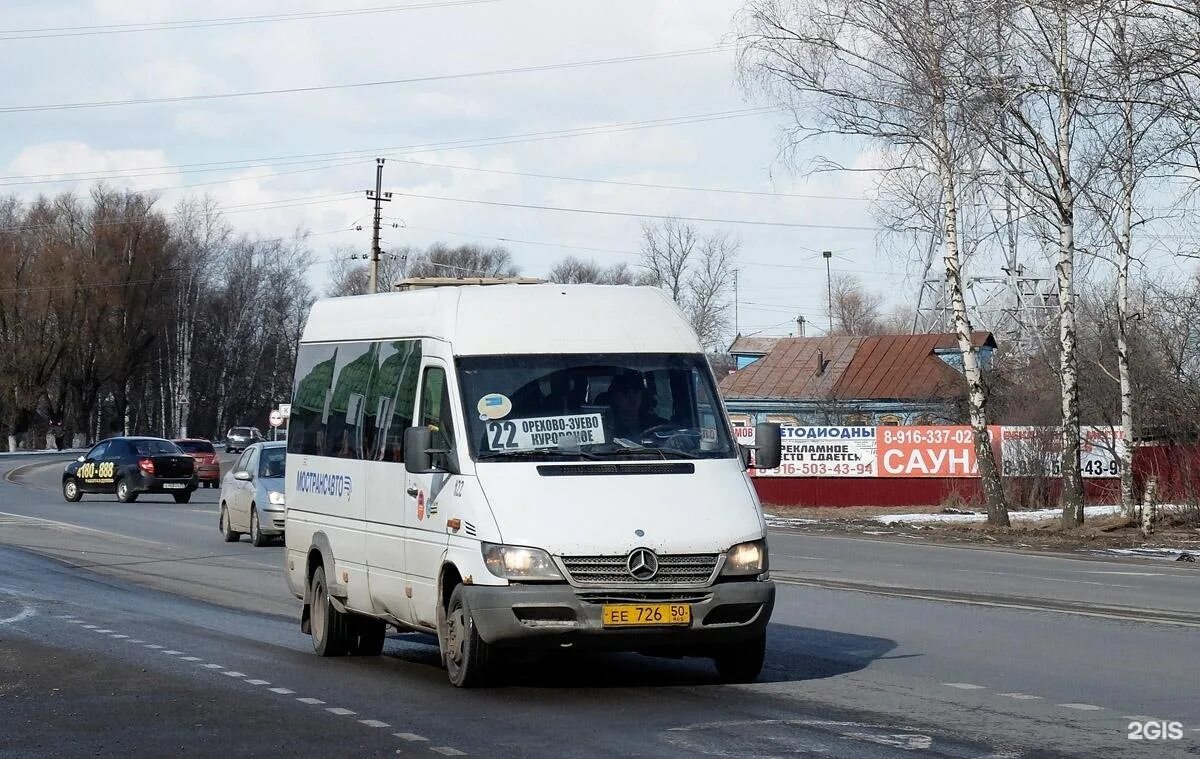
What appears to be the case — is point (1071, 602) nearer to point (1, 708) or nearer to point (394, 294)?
point (394, 294)

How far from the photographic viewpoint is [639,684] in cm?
1041

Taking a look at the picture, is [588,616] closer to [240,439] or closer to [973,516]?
[973,516]

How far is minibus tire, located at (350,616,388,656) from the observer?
1220 centimetres

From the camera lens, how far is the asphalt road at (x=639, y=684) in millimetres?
8219

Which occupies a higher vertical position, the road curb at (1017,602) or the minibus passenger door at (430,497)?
the minibus passenger door at (430,497)

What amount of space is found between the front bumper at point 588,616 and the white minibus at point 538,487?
0.01 meters

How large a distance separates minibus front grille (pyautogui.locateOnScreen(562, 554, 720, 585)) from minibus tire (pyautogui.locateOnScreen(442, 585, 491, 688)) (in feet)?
2.37

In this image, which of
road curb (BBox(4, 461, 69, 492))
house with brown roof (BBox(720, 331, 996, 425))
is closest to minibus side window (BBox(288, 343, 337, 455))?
road curb (BBox(4, 461, 69, 492))

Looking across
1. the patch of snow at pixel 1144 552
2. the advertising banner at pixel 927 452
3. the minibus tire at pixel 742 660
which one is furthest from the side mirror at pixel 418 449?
the advertising banner at pixel 927 452

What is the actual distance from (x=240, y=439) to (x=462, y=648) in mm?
87423

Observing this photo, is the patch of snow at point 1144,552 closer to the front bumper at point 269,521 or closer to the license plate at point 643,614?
the front bumper at point 269,521

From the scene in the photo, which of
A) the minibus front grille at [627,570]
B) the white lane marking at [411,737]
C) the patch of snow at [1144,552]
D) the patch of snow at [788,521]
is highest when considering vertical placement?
the minibus front grille at [627,570]

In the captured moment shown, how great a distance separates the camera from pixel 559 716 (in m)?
9.02

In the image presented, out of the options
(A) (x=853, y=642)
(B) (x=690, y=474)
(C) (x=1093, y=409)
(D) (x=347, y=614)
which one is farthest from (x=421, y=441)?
(C) (x=1093, y=409)
